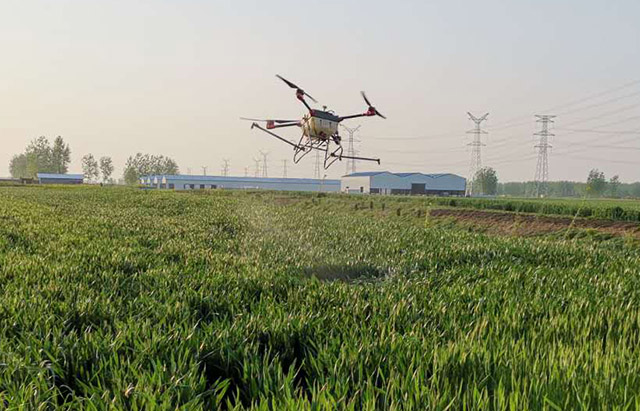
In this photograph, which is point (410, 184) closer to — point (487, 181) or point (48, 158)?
point (487, 181)

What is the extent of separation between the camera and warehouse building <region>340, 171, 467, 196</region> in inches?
4542

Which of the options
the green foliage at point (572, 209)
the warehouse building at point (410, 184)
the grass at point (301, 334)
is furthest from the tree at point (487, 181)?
the grass at point (301, 334)

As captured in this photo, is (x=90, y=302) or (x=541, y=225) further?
(x=541, y=225)

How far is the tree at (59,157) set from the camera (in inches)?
5482

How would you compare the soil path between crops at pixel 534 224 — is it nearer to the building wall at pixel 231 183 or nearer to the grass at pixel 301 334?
the grass at pixel 301 334

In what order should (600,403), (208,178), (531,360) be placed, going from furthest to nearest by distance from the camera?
(208,178), (531,360), (600,403)

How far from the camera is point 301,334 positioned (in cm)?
350

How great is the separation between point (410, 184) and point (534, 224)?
314ft

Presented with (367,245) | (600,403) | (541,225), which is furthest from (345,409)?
(541,225)

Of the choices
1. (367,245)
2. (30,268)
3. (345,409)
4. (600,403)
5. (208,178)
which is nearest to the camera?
(345,409)

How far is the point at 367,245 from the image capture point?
10.4 meters

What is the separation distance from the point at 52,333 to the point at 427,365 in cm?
288

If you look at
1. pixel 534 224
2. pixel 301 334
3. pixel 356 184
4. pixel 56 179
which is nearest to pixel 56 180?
Answer: pixel 56 179

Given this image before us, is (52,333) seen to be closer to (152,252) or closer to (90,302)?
(90,302)
